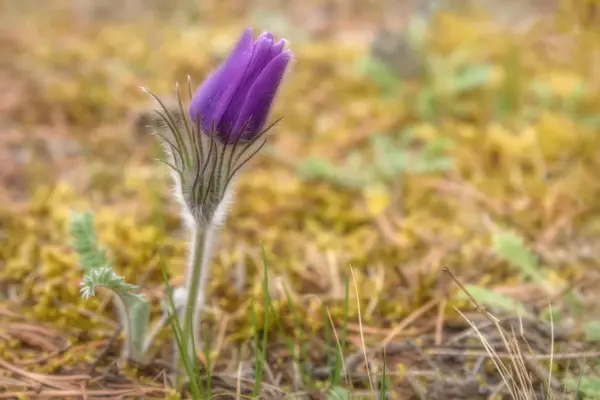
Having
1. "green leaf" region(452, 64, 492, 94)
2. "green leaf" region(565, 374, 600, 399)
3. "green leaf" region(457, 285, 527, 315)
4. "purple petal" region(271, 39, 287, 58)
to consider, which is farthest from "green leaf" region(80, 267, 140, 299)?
"green leaf" region(452, 64, 492, 94)

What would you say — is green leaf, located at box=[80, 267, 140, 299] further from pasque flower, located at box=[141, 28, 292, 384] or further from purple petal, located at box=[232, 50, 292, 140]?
purple petal, located at box=[232, 50, 292, 140]

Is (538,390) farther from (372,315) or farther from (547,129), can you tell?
(547,129)

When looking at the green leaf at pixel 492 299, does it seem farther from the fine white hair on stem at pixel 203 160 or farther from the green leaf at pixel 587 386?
the fine white hair on stem at pixel 203 160

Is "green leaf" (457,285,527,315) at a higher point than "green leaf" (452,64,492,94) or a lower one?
lower

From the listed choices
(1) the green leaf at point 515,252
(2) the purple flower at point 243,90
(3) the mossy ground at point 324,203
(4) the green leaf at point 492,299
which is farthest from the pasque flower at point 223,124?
(1) the green leaf at point 515,252

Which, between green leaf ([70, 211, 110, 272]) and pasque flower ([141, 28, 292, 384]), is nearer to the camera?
pasque flower ([141, 28, 292, 384])

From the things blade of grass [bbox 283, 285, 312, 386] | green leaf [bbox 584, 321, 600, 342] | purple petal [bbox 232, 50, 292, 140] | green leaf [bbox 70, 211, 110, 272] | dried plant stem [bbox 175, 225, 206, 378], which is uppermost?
purple petal [bbox 232, 50, 292, 140]

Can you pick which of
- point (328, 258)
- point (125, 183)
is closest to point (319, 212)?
point (328, 258)

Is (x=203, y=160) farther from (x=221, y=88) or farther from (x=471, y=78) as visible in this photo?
(x=471, y=78)
